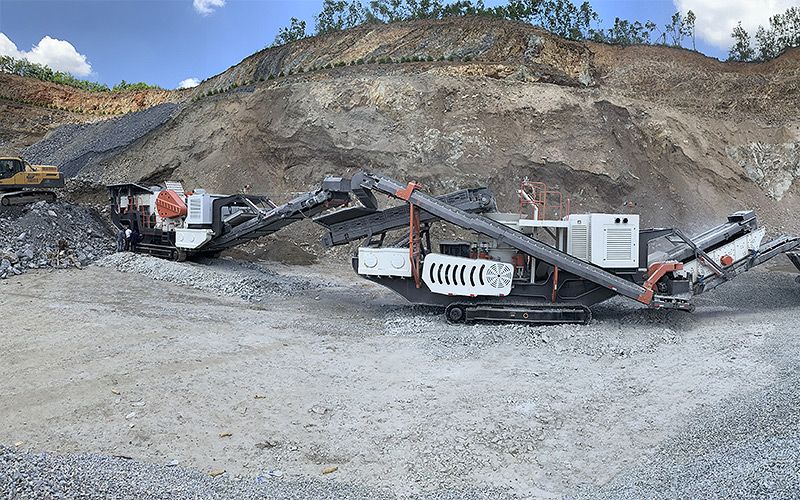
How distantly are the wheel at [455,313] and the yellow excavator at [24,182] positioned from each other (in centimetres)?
1442

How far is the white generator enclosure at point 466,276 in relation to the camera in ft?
33.3

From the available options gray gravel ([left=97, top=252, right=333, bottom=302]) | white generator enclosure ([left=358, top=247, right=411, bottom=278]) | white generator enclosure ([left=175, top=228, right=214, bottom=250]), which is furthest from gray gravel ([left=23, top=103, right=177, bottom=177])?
white generator enclosure ([left=358, top=247, right=411, bottom=278])

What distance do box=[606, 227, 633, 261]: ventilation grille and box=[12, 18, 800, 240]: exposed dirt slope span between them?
30.5 feet

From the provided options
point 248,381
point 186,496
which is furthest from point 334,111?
point 186,496

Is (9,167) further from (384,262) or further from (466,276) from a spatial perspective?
(466,276)

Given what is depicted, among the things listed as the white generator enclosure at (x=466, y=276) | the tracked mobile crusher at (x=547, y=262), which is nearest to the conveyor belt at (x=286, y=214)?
the tracked mobile crusher at (x=547, y=262)

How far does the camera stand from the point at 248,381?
7.12m

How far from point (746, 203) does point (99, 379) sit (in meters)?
19.2

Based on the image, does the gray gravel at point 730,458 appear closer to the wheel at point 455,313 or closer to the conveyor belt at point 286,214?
the wheel at point 455,313

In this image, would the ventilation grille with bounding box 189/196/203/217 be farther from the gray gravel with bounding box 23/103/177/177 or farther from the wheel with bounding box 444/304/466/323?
the gray gravel with bounding box 23/103/177/177

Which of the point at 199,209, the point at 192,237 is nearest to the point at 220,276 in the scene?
the point at 192,237

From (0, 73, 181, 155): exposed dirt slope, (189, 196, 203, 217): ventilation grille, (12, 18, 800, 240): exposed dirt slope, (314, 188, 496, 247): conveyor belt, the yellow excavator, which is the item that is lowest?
(314, 188, 496, 247): conveyor belt

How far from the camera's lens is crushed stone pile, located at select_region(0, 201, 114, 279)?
46.7ft

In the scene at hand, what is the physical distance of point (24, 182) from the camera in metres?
18.5
